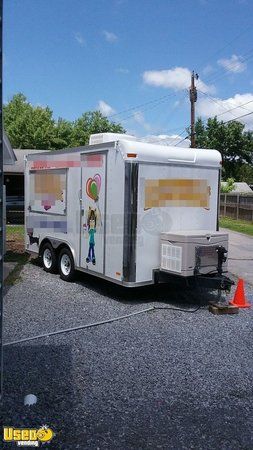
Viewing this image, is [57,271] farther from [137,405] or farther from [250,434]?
[250,434]

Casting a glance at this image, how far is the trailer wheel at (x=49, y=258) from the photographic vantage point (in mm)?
9984

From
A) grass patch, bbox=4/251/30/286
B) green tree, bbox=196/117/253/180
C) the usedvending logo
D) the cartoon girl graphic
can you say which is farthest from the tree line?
the usedvending logo

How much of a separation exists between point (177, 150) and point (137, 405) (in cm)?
497

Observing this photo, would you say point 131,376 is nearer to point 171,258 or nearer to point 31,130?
point 171,258

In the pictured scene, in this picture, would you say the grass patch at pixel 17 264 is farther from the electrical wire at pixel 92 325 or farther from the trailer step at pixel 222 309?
the trailer step at pixel 222 309

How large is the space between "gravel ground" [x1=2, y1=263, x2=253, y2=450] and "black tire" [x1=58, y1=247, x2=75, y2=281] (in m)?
1.46

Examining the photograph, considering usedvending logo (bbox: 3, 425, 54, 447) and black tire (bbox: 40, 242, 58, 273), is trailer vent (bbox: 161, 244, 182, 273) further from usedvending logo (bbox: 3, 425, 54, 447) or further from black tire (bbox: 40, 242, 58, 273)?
usedvending logo (bbox: 3, 425, 54, 447)

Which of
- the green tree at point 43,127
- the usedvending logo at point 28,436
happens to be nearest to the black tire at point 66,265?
A: the usedvending logo at point 28,436

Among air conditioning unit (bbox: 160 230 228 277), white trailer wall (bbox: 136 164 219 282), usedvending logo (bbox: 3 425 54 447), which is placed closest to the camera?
usedvending logo (bbox: 3 425 54 447)

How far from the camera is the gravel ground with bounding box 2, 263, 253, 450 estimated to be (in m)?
3.70

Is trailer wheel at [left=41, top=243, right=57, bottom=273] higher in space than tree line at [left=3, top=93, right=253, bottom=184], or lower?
lower

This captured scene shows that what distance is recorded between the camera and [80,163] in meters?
8.77

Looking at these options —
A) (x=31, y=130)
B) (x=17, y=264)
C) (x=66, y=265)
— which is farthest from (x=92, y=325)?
(x=31, y=130)

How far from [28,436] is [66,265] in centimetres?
606
